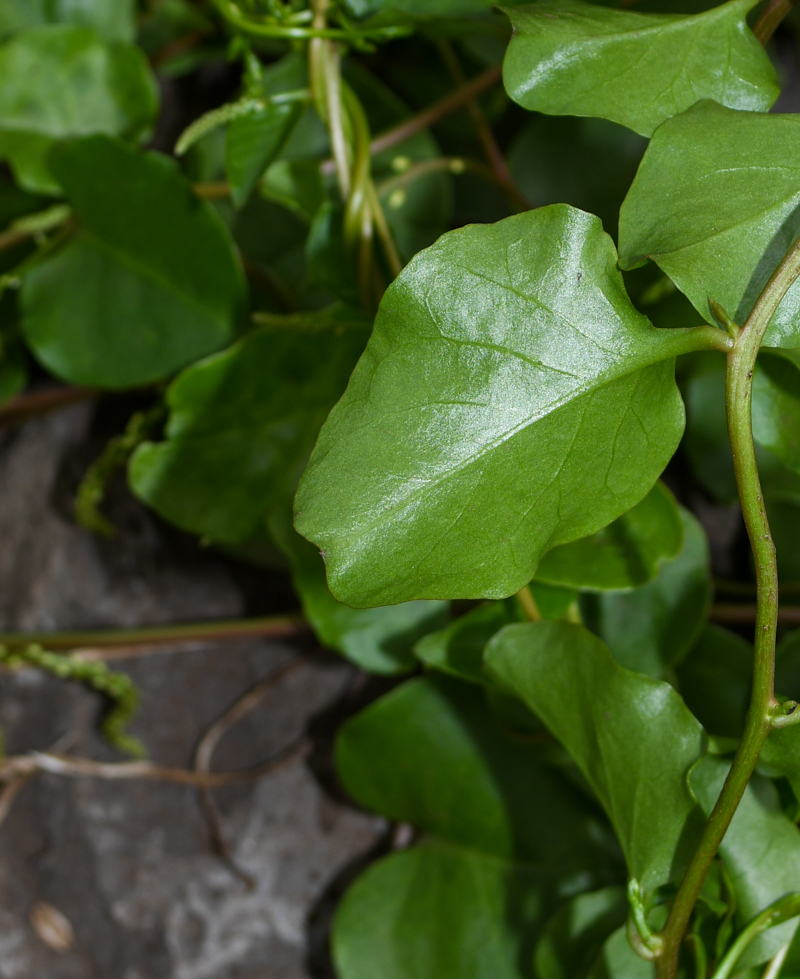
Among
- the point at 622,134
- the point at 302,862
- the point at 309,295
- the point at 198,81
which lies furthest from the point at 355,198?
the point at 302,862

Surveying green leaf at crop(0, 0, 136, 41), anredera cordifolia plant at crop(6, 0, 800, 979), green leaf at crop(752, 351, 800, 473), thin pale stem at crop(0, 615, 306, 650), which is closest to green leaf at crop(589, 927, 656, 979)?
anredera cordifolia plant at crop(6, 0, 800, 979)

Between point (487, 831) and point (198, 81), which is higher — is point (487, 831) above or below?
below

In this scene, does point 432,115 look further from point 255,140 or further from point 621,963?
point 621,963

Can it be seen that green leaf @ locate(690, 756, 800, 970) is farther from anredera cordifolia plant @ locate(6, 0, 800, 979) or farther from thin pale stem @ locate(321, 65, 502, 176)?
thin pale stem @ locate(321, 65, 502, 176)

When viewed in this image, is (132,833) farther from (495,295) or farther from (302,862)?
(495,295)

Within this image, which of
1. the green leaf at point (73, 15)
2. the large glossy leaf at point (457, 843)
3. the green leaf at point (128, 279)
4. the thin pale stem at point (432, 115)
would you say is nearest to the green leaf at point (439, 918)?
the large glossy leaf at point (457, 843)
